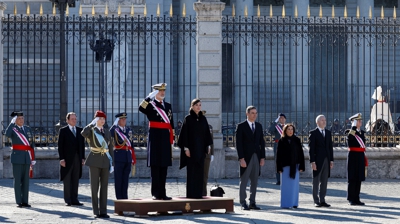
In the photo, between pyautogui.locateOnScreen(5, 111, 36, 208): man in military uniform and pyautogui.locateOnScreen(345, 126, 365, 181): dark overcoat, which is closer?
pyautogui.locateOnScreen(5, 111, 36, 208): man in military uniform

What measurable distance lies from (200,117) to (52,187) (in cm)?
573

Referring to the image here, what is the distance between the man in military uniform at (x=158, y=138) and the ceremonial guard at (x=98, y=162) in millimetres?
700

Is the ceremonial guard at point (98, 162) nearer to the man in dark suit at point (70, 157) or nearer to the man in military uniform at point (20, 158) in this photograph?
the man in dark suit at point (70, 157)

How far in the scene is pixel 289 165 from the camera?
1565 centimetres

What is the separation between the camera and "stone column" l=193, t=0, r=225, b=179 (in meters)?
20.8

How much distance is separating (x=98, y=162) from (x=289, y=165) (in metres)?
3.51

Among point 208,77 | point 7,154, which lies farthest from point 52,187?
point 208,77

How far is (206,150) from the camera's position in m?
14.7

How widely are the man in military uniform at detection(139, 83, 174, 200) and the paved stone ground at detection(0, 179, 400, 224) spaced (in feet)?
1.94

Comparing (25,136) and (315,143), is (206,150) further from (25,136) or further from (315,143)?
(25,136)

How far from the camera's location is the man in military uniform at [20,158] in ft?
51.8

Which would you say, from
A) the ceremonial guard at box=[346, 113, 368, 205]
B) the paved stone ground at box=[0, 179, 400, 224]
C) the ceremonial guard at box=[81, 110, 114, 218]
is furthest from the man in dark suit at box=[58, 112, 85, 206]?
the ceremonial guard at box=[346, 113, 368, 205]

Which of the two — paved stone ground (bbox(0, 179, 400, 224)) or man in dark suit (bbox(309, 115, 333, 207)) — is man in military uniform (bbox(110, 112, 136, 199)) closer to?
paved stone ground (bbox(0, 179, 400, 224))

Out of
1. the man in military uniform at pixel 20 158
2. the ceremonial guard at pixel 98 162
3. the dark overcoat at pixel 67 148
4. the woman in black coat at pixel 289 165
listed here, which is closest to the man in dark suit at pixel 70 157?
the dark overcoat at pixel 67 148
